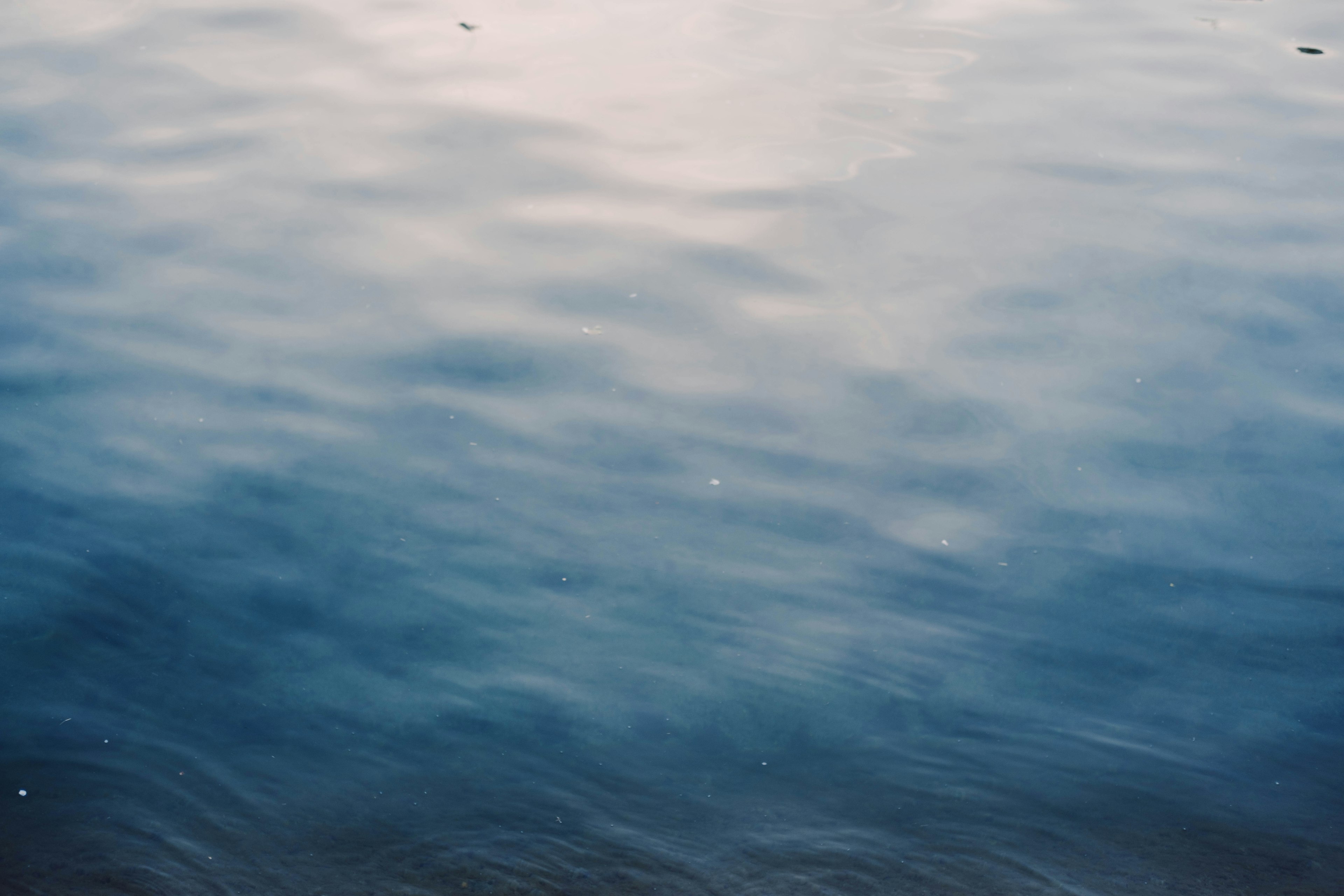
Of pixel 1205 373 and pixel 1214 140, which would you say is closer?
pixel 1205 373

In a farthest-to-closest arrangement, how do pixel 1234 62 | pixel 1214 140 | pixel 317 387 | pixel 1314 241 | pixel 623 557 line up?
pixel 1234 62, pixel 1214 140, pixel 1314 241, pixel 317 387, pixel 623 557

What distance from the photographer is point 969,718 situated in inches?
105

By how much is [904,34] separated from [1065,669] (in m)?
3.22

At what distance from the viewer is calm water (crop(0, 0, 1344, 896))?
98.3 inches

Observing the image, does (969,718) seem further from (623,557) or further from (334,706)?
(334,706)

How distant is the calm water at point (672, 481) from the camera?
2.50 meters

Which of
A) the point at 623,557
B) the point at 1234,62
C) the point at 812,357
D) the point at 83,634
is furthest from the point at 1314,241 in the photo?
the point at 83,634

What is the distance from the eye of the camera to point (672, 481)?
10.2ft

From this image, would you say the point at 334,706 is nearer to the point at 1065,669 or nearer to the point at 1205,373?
the point at 1065,669

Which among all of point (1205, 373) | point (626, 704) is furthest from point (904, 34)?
point (626, 704)

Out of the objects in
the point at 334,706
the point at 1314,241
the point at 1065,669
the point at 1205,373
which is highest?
the point at 1314,241

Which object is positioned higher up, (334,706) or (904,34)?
(904,34)

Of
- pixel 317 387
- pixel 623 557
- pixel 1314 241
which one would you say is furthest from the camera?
pixel 1314 241

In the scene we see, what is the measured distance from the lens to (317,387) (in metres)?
3.29
